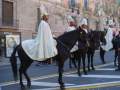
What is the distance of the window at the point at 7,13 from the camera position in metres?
34.7

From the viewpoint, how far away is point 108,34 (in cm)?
2362

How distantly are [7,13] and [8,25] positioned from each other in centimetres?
97

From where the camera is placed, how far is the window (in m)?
34.7

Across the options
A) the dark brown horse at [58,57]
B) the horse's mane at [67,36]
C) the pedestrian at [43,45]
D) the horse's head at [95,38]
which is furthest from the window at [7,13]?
the pedestrian at [43,45]

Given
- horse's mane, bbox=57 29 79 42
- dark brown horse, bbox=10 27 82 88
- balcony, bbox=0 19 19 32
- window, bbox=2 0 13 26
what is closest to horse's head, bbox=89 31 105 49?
horse's mane, bbox=57 29 79 42

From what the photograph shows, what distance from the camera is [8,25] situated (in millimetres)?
35344

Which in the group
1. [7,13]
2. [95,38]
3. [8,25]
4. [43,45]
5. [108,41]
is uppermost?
[7,13]

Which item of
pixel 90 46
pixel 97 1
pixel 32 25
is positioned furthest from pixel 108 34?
pixel 97 1

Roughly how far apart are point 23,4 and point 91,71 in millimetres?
19869

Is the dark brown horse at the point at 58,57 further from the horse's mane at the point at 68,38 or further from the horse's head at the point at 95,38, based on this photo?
the horse's head at the point at 95,38

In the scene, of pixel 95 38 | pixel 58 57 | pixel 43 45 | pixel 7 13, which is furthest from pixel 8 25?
pixel 43 45

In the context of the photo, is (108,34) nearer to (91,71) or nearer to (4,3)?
(91,71)

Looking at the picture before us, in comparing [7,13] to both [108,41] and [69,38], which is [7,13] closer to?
[108,41]

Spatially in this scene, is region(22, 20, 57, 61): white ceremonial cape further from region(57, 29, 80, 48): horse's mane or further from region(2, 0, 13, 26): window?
region(2, 0, 13, 26): window
